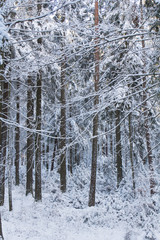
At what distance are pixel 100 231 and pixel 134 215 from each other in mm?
1520

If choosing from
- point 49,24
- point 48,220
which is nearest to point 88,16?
point 49,24

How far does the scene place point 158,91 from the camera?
3.64 metres

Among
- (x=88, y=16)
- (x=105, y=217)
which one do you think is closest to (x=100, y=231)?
(x=105, y=217)

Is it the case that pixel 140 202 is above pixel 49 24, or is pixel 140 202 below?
below

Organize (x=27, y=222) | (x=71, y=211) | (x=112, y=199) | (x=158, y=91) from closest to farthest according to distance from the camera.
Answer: (x=158, y=91)
(x=27, y=222)
(x=71, y=211)
(x=112, y=199)

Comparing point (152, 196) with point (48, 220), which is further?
point (48, 220)

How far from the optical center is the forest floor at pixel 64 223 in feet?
28.1

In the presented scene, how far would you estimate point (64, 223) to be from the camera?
10.0 m

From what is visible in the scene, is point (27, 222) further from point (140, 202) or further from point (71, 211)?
point (140, 202)

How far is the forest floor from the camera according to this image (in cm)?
856

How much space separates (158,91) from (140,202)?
21.7 feet

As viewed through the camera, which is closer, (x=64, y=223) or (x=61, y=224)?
(x=61, y=224)

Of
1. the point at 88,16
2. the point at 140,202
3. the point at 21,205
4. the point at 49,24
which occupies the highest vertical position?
the point at 88,16

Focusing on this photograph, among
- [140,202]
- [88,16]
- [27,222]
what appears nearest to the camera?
[140,202]
